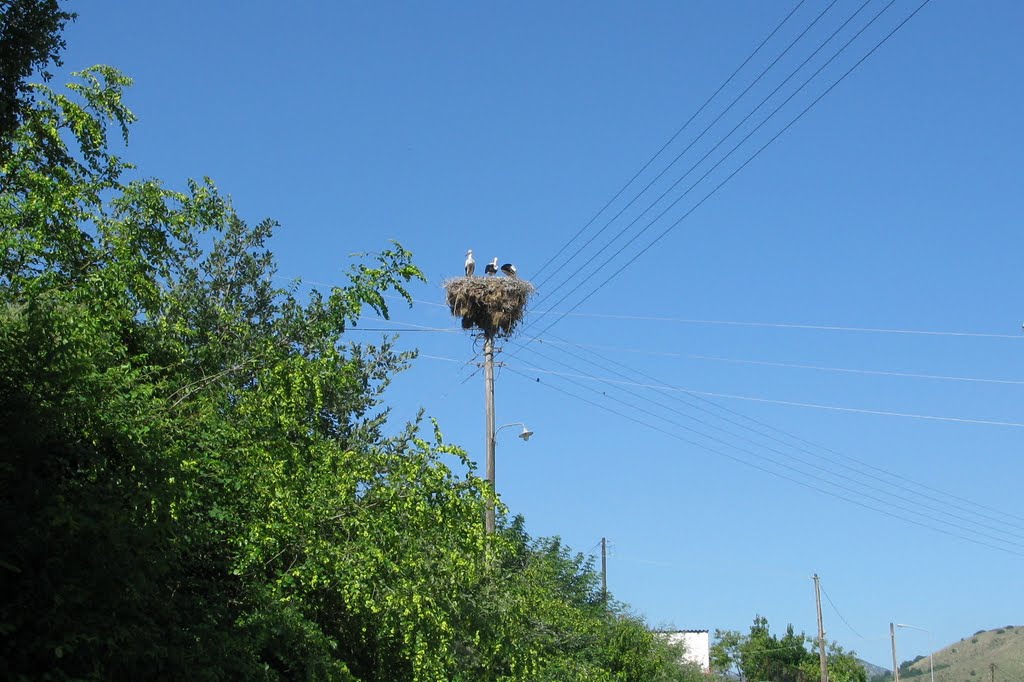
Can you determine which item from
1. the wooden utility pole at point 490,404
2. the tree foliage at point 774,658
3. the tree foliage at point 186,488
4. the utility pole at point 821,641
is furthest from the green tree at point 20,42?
the tree foliage at point 774,658

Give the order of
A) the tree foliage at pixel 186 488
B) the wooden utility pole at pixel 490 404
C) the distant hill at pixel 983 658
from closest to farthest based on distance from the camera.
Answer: the tree foliage at pixel 186 488 → the wooden utility pole at pixel 490 404 → the distant hill at pixel 983 658

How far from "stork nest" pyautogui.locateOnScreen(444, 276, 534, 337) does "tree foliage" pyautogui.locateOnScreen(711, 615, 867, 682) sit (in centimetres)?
6063

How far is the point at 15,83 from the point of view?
10.2m

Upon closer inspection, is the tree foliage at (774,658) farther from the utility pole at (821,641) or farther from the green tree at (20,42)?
the green tree at (20,42)

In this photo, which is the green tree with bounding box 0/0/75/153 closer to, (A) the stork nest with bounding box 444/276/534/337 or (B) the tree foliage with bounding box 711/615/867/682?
(A) the stork nest with bounding box 444/276/534/337

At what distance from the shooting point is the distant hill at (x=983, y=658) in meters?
146

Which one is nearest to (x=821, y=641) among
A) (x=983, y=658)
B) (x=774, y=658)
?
(x=774, y=658)

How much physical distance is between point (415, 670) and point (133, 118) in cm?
736

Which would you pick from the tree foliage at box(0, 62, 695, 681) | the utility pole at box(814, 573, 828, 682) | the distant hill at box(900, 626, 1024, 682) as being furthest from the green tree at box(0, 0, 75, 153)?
the distant hill at box(900, 626, 1024, 682)

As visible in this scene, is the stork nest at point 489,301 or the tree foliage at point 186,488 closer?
the tree foliage at point 186,488

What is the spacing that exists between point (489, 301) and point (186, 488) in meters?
14.5

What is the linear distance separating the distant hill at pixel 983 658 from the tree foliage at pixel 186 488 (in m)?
138

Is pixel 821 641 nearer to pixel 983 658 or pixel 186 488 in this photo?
pixel 186 488

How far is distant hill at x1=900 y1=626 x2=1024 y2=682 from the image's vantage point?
14612 cm
